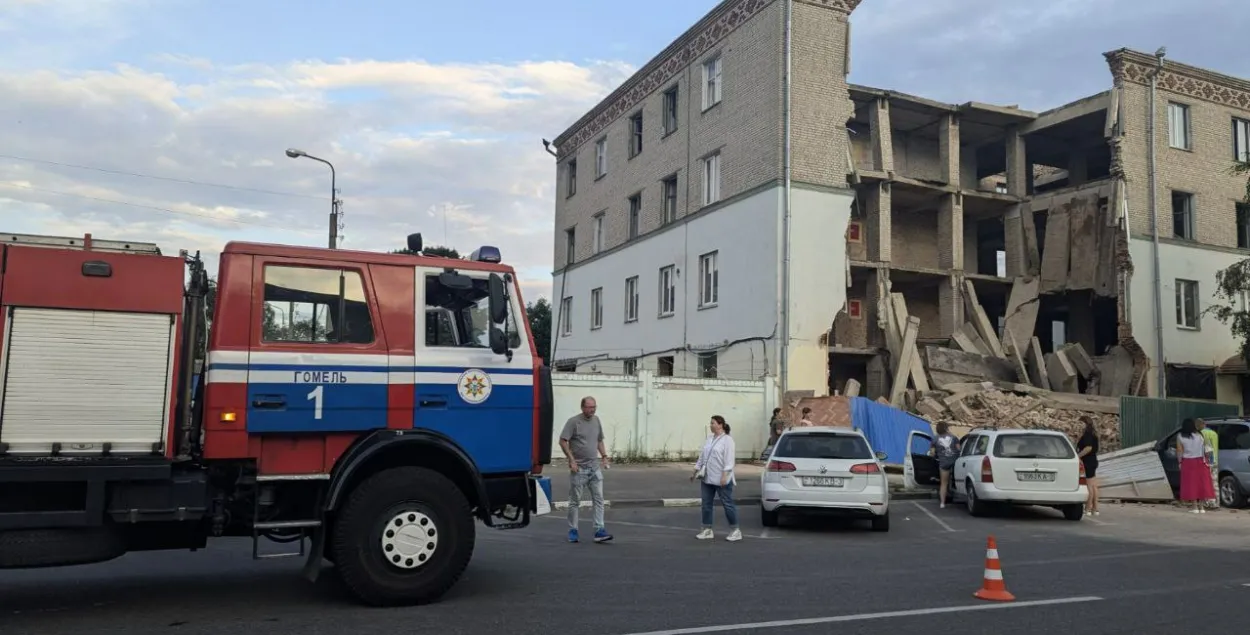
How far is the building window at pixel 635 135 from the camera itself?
1329 inches

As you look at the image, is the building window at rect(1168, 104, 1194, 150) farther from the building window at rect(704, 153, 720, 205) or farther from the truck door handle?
the truck door handle

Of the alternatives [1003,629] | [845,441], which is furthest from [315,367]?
[845,441]

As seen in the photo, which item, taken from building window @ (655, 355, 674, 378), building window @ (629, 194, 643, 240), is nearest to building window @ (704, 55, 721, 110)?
building window @ (629, 194, 643, 240)

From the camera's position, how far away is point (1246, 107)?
30766 mm

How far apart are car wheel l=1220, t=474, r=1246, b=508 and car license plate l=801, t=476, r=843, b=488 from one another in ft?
30.5

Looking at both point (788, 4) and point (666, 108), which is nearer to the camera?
point (788, 4)

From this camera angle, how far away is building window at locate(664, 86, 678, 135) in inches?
1227

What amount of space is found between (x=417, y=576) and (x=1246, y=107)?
110 feet

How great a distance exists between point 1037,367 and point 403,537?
2487 centimetres

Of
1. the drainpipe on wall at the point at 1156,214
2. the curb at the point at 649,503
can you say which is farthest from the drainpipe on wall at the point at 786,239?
the drainpipe on wall at the point at 1156,214

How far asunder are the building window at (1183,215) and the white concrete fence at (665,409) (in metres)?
15.5

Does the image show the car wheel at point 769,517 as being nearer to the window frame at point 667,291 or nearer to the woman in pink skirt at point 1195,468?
the woman in pink skirt at point 1195,468

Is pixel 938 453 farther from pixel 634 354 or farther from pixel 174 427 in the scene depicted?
pixel 634 354

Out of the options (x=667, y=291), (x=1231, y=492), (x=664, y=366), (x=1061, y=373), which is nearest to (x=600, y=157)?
(x=667, y=291)
